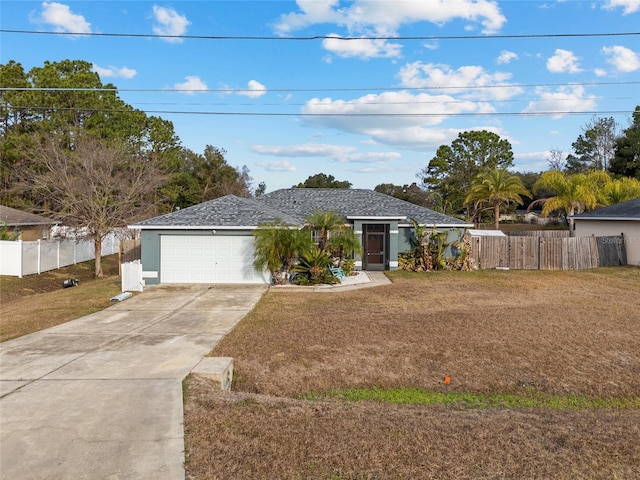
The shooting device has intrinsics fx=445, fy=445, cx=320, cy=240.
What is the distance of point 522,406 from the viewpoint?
20.1ft

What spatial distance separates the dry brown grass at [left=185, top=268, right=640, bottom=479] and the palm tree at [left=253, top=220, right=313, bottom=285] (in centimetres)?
206

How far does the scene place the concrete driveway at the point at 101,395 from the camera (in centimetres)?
413

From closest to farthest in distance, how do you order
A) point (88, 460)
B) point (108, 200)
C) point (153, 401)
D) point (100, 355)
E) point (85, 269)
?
point (88, 460) → point (153, 401) → point (100, 355) → point (108, 200) → point (85, 269)

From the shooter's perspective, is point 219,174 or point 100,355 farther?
point 219,174

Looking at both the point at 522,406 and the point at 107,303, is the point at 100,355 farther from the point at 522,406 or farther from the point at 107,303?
the point at 522,406

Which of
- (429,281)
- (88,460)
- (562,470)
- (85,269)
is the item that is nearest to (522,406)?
(562,470)

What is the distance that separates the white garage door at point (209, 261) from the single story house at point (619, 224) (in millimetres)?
18126

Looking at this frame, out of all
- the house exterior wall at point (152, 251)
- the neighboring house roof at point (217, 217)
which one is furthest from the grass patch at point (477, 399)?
the house exterior wall at point (152, 251)

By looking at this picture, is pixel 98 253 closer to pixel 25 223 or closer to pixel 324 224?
pixel 25 223

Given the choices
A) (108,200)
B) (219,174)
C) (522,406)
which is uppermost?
(219,174)

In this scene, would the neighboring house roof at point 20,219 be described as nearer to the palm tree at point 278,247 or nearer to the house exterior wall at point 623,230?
the palm tree at point 278,247

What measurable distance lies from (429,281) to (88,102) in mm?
23810

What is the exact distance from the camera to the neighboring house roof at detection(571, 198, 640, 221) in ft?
71.4

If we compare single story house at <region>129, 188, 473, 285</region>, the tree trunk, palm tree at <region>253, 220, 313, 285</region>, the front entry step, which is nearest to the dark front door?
single story house at <region>129, 188, 473, 285</region>
